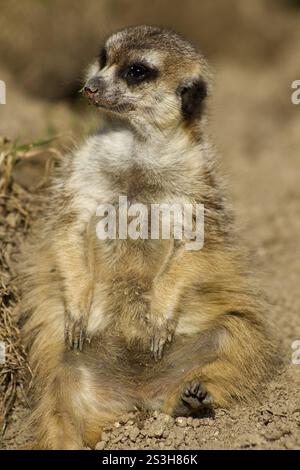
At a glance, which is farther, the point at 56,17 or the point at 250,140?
the point at 250,140

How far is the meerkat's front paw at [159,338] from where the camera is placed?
2885 millimetres

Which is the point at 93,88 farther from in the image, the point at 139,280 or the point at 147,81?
the point at 139,280

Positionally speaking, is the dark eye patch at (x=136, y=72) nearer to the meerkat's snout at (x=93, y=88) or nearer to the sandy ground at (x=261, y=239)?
the meerkat's snout at (x=93, y=88)

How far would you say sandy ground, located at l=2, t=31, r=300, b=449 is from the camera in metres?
2.63

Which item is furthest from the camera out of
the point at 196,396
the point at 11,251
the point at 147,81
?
the point at 11,251

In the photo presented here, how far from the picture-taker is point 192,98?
10.2ft

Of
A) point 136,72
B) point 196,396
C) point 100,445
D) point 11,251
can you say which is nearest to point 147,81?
point 136,72

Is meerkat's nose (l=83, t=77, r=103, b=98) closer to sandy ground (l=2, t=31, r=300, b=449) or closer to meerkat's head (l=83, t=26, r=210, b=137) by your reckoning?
meerkat's head (l=83, t=26, r=210, b=137)

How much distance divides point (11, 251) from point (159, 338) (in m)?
0.87

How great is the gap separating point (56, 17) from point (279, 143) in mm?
1996

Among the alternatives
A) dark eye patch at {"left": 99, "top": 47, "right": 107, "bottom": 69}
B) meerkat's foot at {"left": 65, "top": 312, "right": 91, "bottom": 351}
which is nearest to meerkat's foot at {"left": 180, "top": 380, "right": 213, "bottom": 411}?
meerkat's foot at {"left": 65, "top": 312, "right": 91, "bottom": 351}

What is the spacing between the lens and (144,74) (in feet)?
9.78
